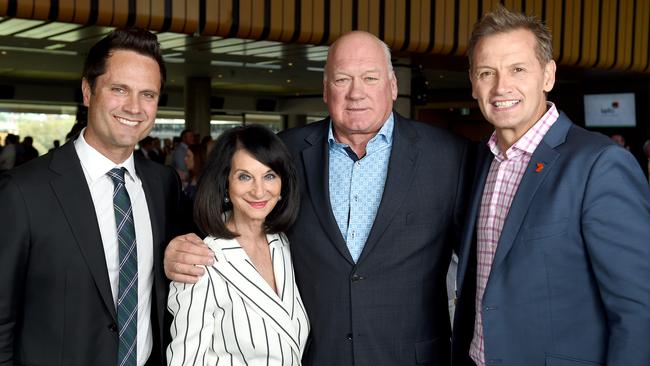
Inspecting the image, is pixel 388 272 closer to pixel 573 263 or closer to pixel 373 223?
pixel 373 223

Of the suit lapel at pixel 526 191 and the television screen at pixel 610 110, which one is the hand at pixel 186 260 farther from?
the television screen at pixel 610 110

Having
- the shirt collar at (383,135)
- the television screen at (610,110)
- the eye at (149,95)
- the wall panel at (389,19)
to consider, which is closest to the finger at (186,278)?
the eye at (149,95)

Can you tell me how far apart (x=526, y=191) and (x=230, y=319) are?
98 cm

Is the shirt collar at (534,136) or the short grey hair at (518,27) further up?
the short grey hair at (518,27)

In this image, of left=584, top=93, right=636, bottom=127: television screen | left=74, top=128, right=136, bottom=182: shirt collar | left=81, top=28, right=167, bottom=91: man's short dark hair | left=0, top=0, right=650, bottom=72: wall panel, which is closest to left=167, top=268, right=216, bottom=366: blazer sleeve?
left=74, top=128, right=136, bottom=182: shirt collar

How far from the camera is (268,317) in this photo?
2.23 metres

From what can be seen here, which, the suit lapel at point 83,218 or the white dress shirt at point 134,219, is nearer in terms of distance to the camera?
the suit lapel at point 83,218

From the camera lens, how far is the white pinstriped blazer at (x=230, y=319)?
2.16 metres

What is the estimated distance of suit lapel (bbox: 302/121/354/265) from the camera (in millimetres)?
2479

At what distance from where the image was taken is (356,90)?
2.59 m

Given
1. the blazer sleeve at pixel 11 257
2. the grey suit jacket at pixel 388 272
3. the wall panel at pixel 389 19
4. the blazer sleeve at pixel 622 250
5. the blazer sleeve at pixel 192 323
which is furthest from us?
the wall panel at pixel 389 19

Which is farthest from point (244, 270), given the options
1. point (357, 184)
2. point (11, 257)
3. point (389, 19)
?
point (389, 19)

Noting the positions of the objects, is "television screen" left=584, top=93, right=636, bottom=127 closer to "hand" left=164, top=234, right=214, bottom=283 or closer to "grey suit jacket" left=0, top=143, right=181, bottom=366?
"hand" left=164, top=234, right=214, bottom=283

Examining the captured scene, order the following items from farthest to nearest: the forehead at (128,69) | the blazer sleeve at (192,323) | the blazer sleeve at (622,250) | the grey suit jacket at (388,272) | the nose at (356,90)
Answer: the nose at (356,90) → the grey suit jacket at (388,272) → the forehead at (128,69) → the blazer sleeve at (192,323) → the blazer sleeve at (622,250)
